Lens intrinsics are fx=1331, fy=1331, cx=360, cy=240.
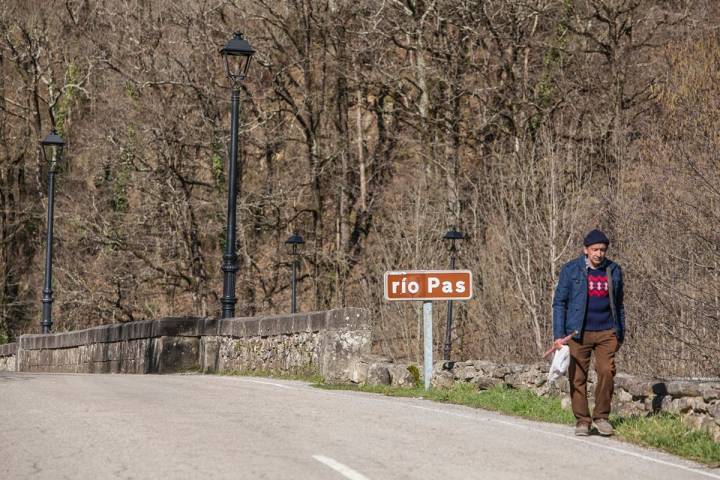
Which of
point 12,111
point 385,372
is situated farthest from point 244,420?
point 12,111

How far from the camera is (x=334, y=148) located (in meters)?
43.0

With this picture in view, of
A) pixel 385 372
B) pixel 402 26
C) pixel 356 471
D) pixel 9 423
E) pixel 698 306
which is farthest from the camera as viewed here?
pixel 402 26

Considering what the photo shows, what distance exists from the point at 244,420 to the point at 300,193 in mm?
31588

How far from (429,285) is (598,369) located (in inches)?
211

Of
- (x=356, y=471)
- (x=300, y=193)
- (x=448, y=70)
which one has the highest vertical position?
(x=448, y=70)

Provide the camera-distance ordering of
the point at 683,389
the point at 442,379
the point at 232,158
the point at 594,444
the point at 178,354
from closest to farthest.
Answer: the point at 594,444, the point at 683,389, the point at 442,379, the point at 178,354, the point at 232,158

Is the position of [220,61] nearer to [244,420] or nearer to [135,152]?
[135,152]

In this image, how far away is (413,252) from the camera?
125ft

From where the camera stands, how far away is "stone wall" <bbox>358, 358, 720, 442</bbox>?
11.9m

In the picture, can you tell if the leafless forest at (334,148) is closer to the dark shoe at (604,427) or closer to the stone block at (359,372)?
the stone block at (359,372)

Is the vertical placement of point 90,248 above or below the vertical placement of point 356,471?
above

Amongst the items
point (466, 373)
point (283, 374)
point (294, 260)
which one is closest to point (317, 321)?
point (283, 374)

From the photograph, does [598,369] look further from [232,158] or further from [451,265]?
[451,265]

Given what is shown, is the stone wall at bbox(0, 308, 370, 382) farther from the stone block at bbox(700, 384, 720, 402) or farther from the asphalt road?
the stone block at bbox(700, 384, 720, 402)
